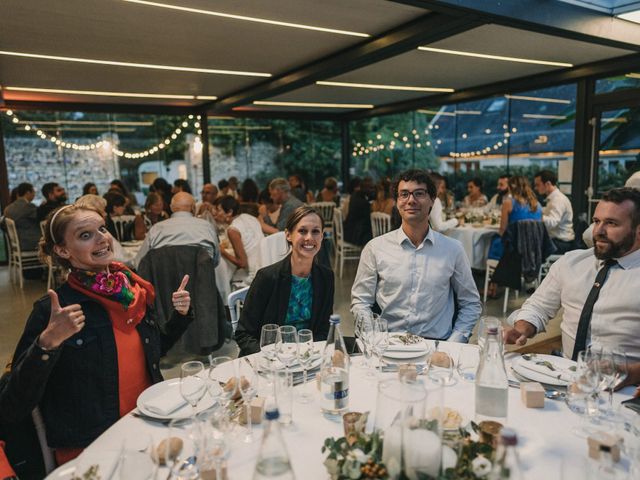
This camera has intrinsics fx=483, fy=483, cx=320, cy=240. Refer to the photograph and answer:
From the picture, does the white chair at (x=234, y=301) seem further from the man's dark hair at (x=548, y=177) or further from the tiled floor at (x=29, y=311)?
the man's dark hair at (x=548, y=177)

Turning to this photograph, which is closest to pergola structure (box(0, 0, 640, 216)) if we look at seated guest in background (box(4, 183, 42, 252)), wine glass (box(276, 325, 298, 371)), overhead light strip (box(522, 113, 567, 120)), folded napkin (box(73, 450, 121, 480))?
overhead light strip (box(522, 113, 567, 120))

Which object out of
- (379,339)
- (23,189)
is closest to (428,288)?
(379,339)

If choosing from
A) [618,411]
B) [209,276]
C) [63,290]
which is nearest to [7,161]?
[209,276]

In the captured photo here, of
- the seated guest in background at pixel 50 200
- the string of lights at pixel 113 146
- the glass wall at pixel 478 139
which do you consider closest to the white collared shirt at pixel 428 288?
the glass wall at pixel 478 139

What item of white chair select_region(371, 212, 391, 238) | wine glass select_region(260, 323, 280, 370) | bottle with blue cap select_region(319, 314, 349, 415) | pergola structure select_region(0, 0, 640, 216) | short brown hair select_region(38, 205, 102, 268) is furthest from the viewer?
white chair select_region(371, 212, 391, 238)

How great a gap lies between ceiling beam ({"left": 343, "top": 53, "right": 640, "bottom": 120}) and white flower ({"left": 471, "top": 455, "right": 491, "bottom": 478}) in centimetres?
702

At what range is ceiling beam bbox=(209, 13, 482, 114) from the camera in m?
4.38

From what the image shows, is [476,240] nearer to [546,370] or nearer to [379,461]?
[546,370]

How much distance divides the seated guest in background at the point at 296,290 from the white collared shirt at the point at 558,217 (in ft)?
13.8

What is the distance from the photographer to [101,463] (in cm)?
115

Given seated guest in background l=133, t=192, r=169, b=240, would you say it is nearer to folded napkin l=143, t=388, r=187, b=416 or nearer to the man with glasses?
the man with glasses

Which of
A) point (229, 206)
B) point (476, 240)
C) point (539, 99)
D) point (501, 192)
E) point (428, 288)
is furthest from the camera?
point (539, 99)

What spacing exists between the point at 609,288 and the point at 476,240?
13.9 ft

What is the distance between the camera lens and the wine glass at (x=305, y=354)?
1.55 metres
